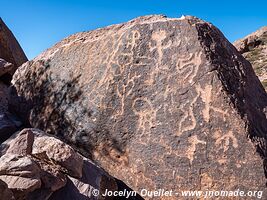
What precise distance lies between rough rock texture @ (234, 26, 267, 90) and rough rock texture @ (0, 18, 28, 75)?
24680 mm

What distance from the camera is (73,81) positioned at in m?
6.05

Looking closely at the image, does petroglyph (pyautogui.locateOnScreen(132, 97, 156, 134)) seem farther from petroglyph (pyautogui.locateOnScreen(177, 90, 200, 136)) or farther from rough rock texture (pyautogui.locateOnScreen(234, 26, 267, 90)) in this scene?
rough rock texture (pyautogui.locateOnScreen(234, 26, 267, 90))

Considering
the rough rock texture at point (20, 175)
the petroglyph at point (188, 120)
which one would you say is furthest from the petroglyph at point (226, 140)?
the rough rock texture at point (20, 175)

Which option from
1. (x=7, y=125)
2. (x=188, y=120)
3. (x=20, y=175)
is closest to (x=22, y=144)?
(x=20, y=175)

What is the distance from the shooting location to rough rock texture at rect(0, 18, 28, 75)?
11.8m

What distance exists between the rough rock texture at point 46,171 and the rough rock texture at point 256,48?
30.5 metres

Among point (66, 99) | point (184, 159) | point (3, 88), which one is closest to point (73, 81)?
point (66, 99)

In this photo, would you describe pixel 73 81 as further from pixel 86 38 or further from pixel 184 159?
pixel 184 159

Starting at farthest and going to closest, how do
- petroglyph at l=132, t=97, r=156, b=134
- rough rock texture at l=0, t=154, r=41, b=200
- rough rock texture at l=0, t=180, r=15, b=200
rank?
1. petroglyph at l=132, t=97, r=156, b=134
2. rough rock texture at l=0, t=154, r=41, b=200
3. rough rock texture at l=0, t=180, r=15, b=200

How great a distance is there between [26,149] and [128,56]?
1998 millimetres

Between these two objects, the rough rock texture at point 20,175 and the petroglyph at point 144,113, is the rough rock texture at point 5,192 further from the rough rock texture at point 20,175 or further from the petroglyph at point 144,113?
the petroglyph at point 144,113

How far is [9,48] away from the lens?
39.4ft

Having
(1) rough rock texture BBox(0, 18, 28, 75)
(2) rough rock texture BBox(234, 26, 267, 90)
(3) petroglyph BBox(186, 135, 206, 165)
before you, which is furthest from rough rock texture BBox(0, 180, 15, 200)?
(2) rough rock texture BBox(234, 26, 267, 90)

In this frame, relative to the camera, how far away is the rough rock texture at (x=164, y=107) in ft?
16.1
